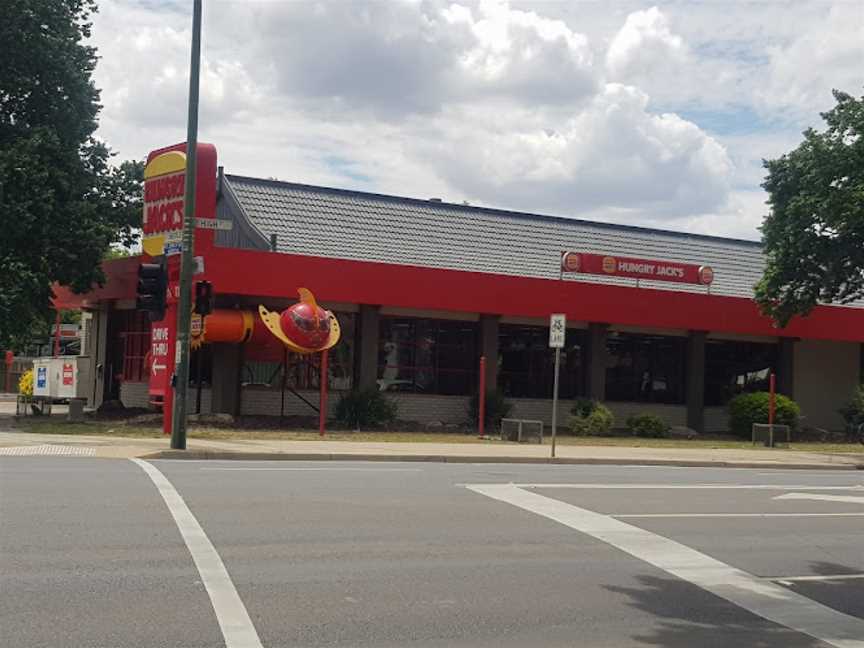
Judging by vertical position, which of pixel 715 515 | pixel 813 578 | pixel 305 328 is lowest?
pixel 813 578

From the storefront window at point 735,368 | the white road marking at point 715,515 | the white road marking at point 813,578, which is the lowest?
the white road marking at point 813,578

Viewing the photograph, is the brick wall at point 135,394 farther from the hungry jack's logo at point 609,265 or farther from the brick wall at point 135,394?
the hungry jack's logo at point 609,265

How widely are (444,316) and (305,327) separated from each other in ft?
21.3

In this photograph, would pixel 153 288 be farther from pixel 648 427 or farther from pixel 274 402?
pixel 648 427

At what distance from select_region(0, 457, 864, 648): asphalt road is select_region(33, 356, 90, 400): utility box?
47.5ft

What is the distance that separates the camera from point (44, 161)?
2822cm

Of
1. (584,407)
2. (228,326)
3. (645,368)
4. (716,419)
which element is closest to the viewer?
(228,326)

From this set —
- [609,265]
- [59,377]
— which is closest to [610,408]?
Answer: [609,265]

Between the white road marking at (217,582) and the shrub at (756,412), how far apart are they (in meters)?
23.5

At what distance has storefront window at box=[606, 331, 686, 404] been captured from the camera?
35062 millimetres

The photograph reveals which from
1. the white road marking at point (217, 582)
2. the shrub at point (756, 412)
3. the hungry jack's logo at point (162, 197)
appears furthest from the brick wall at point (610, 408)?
the white road marking at point (217, 582)

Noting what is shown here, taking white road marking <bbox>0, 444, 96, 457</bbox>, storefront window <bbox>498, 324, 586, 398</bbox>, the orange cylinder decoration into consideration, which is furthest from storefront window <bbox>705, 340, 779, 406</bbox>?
white road marking <bbox>0, 444, 96, 457</bbox>

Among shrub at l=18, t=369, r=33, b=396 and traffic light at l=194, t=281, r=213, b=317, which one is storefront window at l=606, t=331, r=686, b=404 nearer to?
traffic light at l=194, t=281, r=213, b=317

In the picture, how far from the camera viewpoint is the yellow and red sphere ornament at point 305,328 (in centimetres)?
2673
